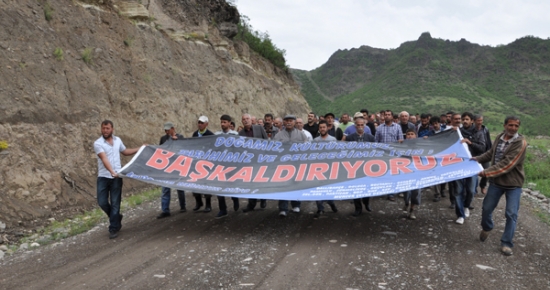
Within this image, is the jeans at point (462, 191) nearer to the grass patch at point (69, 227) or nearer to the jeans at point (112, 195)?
the jeans at point (112, 195)

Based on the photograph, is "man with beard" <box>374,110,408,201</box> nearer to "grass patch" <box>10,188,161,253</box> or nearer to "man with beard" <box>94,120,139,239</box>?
"man with beard" <box>94,120,139,239</box>

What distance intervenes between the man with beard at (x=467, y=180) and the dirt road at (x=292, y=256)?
25 cm

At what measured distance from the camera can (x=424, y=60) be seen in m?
69.3

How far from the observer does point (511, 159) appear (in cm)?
534

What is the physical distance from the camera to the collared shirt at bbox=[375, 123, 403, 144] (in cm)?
843

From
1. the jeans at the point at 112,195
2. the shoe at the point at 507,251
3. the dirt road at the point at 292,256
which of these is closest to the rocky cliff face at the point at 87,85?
the jeans at the point at 112,195

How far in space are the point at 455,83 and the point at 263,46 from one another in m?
44.8

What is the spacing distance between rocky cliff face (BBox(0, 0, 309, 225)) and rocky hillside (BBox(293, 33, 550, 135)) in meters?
35.4

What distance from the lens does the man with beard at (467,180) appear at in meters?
6.86

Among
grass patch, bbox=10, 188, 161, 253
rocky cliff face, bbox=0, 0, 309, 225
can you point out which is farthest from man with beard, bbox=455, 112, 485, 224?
rocky cliff face, bbox=0, 0, 309, 225

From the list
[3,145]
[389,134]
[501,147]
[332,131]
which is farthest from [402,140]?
[3,145]

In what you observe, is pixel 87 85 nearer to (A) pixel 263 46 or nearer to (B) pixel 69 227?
(B) pixel 69 227

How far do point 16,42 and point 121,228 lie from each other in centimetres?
592

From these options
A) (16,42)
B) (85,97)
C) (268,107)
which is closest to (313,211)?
(85,97)
